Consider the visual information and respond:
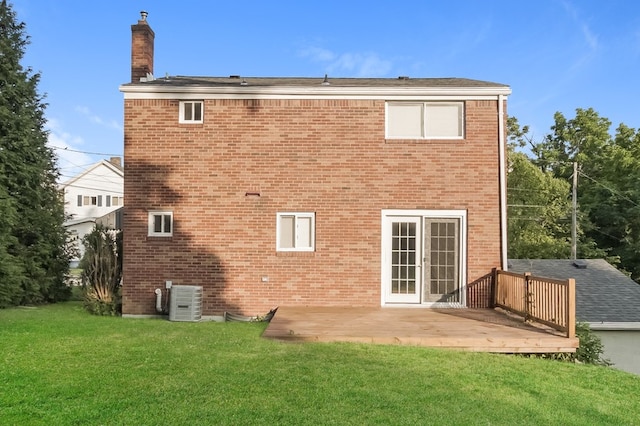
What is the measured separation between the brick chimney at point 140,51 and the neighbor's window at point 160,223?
4.05m

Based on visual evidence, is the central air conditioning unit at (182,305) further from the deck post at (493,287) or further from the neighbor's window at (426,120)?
the deck post at (493,287)

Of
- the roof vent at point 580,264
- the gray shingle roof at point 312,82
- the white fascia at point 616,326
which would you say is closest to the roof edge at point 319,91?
the gray shingle roof at point 312,82

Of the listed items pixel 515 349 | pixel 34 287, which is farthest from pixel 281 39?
pixel 515 349

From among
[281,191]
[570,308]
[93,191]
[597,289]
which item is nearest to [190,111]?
[281,191]

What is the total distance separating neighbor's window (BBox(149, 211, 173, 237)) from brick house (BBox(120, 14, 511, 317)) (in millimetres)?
31

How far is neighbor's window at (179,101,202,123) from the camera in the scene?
36.4 feet

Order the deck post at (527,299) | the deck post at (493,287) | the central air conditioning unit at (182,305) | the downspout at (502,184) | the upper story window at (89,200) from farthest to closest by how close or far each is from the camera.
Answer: the upper story window at (89,200) → the downspout at (502,184) → the deck post at (493,287) → the central air conditioning unit at (182,305) → the deck post at (527,299)

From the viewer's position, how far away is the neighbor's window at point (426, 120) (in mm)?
11039

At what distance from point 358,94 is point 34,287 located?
396 inches

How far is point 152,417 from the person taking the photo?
4.37m

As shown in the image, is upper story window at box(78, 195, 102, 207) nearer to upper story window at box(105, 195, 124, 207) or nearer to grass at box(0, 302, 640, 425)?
upper story window at box(105, 195, 124, 207)

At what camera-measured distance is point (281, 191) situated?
1098cm

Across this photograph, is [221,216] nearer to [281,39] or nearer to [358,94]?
[358,94]

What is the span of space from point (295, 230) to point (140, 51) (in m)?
6.48
